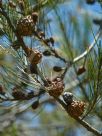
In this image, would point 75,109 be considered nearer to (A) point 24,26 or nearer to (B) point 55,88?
(B) point 55,88

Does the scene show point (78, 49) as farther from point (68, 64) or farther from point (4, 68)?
point (4, 68)

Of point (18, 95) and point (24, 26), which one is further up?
point (24, 26)

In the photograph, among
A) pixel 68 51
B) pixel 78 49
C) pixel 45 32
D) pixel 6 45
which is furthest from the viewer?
pixel 78 49

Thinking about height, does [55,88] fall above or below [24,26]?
below

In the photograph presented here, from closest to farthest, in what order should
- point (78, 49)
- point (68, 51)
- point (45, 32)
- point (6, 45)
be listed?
point (6, 45) < point (45, 32) < point (68, 51) < point (78, 49)

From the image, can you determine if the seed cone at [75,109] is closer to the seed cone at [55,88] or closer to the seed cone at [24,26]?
the seed cone at [55,88]

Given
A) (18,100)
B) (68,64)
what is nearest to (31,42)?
(18,100)

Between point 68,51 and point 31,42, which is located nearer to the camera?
point 31,42

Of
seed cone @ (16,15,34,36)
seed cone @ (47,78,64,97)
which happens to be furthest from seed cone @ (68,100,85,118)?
seed cone @ (16,15,34,36)

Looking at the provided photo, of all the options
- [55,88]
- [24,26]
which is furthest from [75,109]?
[24,26]

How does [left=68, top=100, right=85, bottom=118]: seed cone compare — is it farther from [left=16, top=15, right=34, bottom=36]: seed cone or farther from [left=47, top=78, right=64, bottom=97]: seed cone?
[left=16, top=15, right=34, bottom=36]: seed cone

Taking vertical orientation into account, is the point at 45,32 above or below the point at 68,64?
above
